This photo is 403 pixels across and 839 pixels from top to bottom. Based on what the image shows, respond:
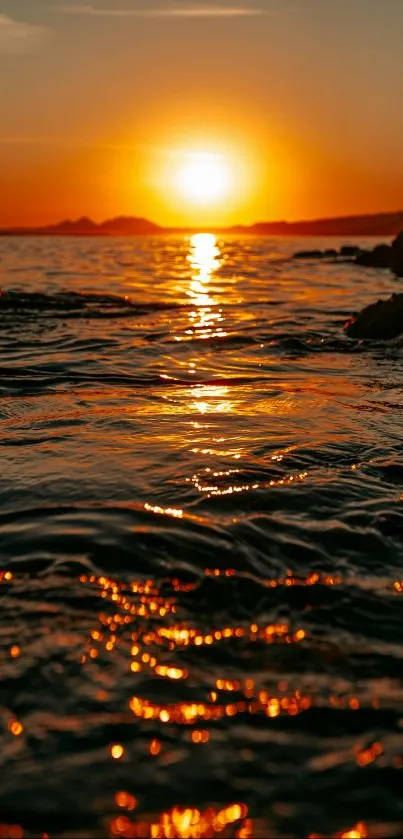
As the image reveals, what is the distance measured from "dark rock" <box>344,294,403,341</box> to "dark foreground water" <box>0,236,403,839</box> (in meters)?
6.35

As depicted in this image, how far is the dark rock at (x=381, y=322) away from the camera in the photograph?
15.1 m

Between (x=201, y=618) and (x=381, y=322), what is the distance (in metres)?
12.3

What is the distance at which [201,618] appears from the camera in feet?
12.6

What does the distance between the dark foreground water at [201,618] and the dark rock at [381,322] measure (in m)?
6.35

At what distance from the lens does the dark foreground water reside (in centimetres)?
273

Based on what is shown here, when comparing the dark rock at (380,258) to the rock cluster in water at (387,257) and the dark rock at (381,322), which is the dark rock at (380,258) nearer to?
the rock cluster in water at (387,257)

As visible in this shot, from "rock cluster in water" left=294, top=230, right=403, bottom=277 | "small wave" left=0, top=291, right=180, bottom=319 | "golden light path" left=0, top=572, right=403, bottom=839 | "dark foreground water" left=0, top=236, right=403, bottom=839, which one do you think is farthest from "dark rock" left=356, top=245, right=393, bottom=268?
"golden light path" left=0, top=572, right=403, bottom=839

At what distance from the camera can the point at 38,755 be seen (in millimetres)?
2895

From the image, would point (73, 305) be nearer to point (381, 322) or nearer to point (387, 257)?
point (381, 322)

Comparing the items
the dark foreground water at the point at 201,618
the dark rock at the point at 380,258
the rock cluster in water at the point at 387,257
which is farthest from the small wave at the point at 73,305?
the dark rock at the point at 380,258

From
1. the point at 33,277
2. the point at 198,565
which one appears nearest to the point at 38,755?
the point at 198,565

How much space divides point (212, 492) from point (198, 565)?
3.88 feet

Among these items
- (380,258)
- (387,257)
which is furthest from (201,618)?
(380,258)

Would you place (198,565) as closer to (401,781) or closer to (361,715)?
(361,715)
